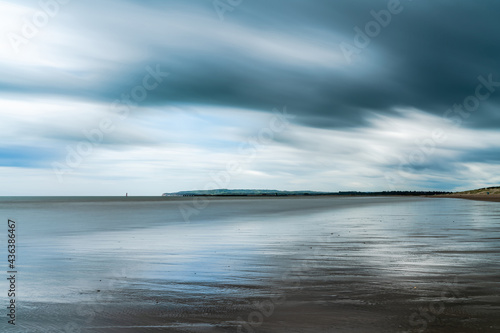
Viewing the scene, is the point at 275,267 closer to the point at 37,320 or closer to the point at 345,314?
the point at 345,314

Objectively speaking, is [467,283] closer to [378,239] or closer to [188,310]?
[188,310]

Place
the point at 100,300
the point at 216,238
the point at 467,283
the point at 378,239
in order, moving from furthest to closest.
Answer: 1. the point at 216,238
2. the point at 378,239
3. the point at 467,283
4. the point at 100,300

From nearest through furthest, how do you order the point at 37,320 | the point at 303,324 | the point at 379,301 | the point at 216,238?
the point at 303,324
the point at 37,320
the point at 379,301
the point at 216,238

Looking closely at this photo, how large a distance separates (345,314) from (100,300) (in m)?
6.09

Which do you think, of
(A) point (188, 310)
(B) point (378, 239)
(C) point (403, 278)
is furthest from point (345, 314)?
(B) point (378, 239)

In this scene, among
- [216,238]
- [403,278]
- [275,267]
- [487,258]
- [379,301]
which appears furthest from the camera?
[216,238]

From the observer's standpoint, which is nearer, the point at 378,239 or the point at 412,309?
the point at 412,309

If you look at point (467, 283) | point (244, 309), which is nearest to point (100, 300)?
point (244, 309)

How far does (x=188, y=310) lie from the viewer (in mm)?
9750

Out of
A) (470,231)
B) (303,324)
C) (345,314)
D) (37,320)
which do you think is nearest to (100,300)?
(37,320)

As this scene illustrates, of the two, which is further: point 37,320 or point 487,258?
point 487,258

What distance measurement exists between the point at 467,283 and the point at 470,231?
1710cm

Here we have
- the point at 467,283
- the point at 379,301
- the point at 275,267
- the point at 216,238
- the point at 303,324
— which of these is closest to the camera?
the point at 303,324

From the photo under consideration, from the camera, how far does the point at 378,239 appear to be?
2361cm
